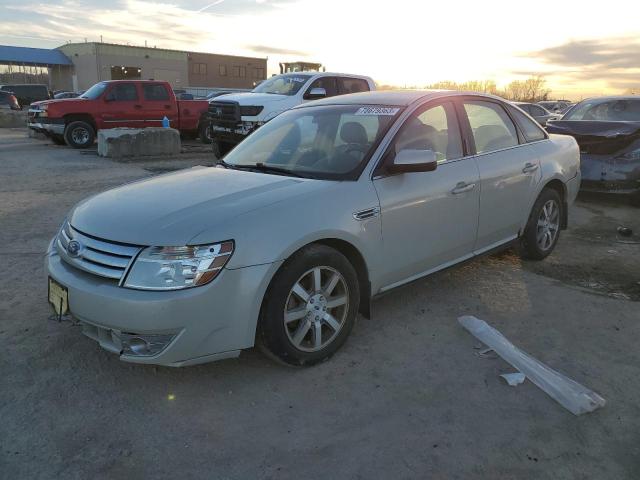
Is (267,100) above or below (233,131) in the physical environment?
above

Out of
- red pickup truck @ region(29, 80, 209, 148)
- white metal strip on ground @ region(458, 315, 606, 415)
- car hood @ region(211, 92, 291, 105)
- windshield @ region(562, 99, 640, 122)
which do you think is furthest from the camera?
red pickup truck @ region(29, 80, 209, 148)

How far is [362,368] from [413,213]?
1.13 meters

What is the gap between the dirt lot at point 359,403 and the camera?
7.91ft

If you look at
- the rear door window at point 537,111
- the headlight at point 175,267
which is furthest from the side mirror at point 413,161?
the rear door window at point 537,111

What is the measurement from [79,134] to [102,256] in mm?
13197

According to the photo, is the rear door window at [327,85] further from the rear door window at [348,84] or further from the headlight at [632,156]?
the headlight at [632,156]

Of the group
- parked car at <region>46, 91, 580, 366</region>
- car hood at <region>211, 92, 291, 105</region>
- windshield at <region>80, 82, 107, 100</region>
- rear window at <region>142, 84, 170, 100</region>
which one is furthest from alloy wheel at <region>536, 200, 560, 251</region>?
windshield at <region>80, 82, 107, 100</region>

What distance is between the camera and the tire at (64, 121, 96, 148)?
46.6 feet

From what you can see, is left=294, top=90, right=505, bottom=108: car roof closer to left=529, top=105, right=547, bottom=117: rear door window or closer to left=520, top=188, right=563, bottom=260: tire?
left=520, top=188, right=563, bottom=260: tire

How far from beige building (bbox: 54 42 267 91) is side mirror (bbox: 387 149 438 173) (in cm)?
6084

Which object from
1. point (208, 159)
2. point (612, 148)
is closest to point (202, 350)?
point (612, 148)

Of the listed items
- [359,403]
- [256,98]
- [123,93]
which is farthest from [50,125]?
[359,403]

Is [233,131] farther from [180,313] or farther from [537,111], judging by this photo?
[537,111]

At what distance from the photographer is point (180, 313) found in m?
2.64
